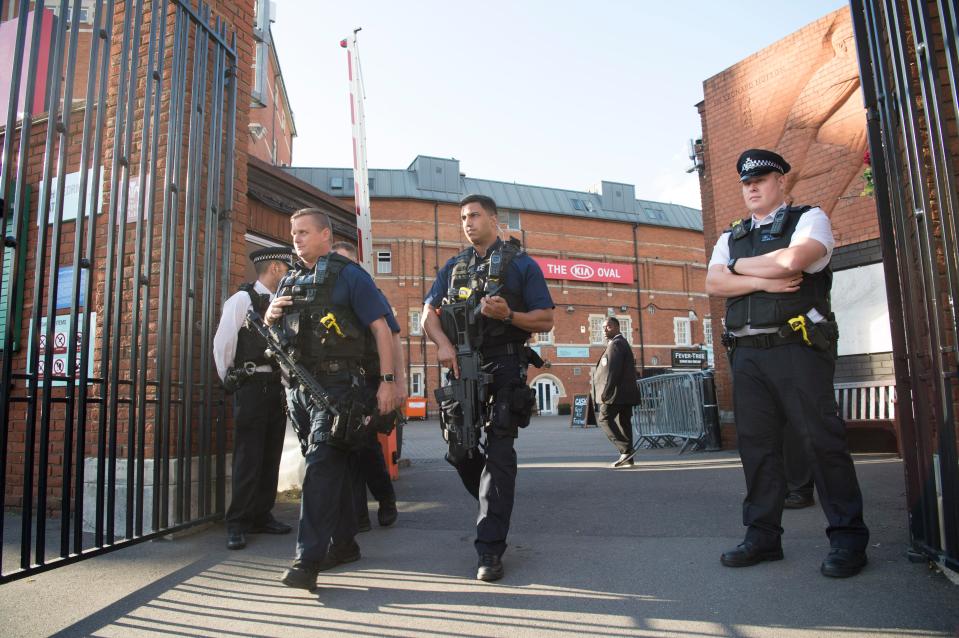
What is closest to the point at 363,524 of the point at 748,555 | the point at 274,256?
the point at 274,256

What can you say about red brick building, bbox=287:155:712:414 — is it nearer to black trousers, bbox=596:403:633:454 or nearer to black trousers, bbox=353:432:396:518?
black trousers, bbox=596:403:633:454

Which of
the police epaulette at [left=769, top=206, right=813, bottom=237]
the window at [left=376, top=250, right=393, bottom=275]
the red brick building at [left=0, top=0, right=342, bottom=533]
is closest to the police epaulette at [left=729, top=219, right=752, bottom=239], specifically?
the police epaulette at [left=769, top=206, right=813, bottom=237]

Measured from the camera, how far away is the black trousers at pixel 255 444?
4.28 m

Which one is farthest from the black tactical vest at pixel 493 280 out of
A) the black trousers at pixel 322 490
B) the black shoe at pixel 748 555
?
the black shoe at pixel 748 555

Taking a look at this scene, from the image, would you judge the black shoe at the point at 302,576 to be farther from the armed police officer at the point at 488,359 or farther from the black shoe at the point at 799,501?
the black shoe at the point at 799,501

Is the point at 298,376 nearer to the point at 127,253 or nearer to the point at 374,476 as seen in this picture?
the point at 374,476

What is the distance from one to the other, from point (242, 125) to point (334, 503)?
348 centimetres

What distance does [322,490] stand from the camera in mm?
3225

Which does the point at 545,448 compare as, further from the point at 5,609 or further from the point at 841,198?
the point at 5,609

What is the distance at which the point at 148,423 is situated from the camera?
15.0 feet

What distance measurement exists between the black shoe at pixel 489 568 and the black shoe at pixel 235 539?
1628mm

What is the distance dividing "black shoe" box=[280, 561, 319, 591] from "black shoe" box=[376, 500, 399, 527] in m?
1.64

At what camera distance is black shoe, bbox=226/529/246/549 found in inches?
159

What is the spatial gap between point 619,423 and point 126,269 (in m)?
5.56
